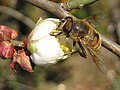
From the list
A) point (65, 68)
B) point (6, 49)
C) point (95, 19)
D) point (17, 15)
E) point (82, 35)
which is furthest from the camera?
point (65, 68)

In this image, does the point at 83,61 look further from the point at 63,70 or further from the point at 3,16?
the point at 3,16

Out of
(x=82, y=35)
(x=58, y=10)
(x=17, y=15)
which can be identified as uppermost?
(x=58, y=10)

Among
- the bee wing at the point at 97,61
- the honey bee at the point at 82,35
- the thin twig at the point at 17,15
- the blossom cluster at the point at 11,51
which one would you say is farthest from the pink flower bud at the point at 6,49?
the thin twig at the point at 17,15

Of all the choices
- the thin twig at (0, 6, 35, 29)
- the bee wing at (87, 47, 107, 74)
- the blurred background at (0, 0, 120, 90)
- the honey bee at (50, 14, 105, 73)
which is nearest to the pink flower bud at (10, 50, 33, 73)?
the honey bee at (50, 14, 105, 73)

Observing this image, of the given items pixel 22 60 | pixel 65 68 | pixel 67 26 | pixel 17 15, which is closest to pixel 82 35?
pixel 67 26

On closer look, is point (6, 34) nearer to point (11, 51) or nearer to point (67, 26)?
point (11, 51)

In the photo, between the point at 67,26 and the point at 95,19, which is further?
the point at 95,19
